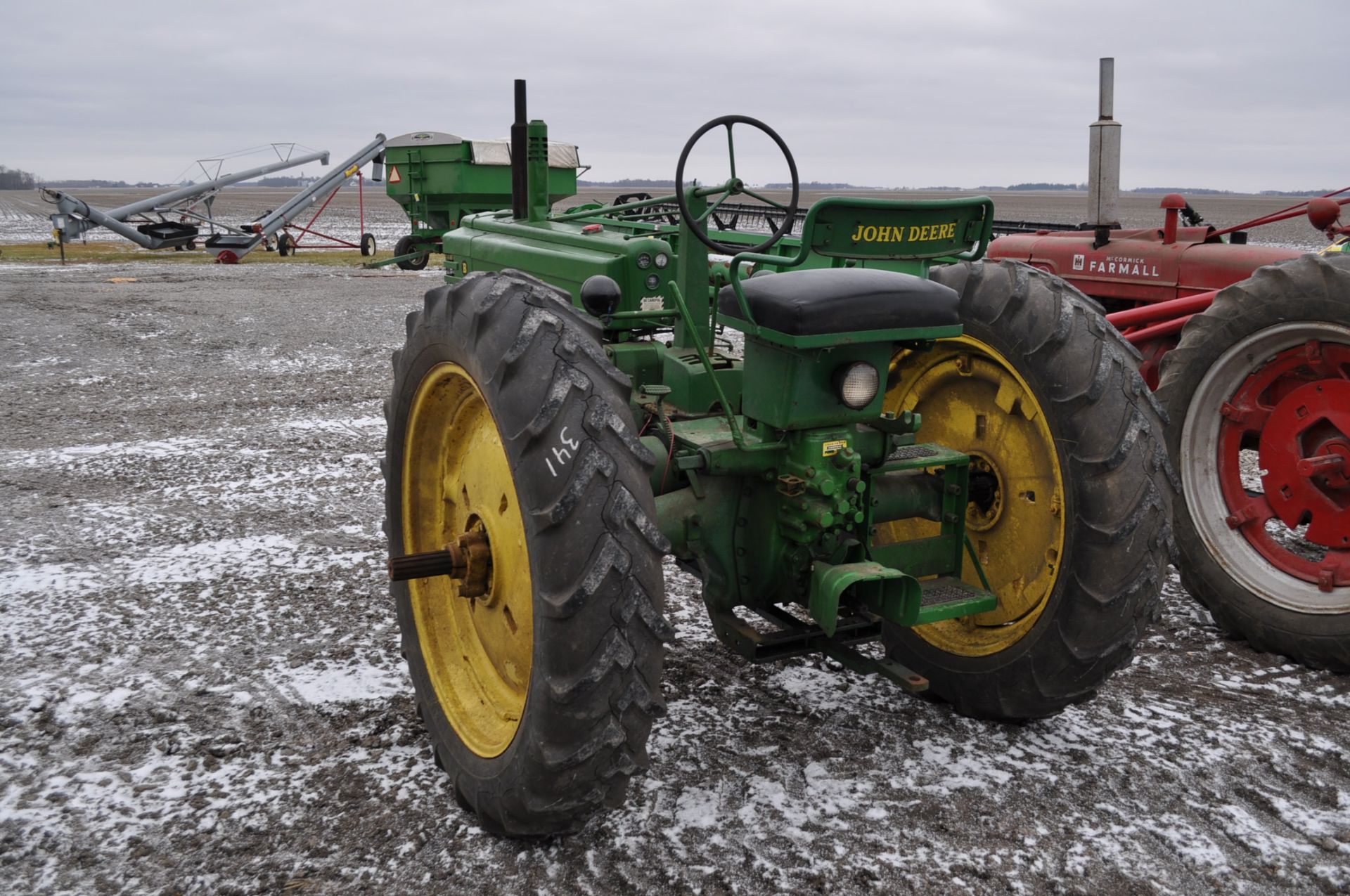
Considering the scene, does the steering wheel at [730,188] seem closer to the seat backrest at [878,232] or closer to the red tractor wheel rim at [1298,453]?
the seat backrest at [878,232]

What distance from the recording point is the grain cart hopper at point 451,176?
54.3ft

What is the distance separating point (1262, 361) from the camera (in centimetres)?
391

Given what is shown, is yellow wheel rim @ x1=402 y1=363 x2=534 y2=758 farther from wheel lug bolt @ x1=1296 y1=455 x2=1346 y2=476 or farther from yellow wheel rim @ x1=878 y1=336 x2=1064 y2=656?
wheel lug bolt @ x1=1296 y1=455 x2=1346 y2=476

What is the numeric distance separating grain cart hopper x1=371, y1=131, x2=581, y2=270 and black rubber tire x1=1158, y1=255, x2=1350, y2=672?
13253 millimetres

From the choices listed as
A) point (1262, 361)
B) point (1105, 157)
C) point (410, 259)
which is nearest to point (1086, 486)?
point (1262, 361)

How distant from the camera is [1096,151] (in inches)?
252

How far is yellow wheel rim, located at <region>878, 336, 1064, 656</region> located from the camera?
2.95 meters

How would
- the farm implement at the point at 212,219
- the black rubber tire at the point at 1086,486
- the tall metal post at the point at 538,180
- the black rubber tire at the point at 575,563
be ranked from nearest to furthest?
the black rubber tire at the point at 575,563
the black rubber tire at the point at 1086,486
the tall metal post at the point at 538,180
the farm implement at the point at 212,219

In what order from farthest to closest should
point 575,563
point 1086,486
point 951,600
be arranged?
point 951,600, point 1086,486, point 575,563

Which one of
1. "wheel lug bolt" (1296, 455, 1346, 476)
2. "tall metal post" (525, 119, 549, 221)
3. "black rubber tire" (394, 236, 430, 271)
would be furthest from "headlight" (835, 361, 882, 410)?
"black rubber tire" (394, 236, 430, 271)

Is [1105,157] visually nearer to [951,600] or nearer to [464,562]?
[951,600]

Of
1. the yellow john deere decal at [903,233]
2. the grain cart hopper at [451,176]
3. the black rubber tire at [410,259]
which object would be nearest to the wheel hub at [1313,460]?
the yellow john deere decal at [903,233]

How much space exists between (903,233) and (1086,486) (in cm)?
82

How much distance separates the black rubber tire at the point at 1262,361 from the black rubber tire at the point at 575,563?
249cm
